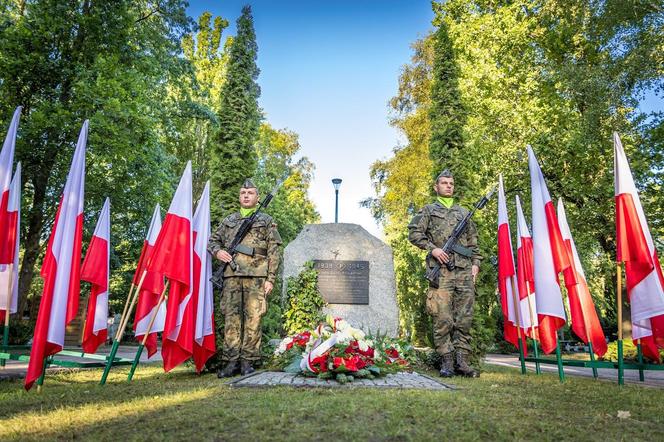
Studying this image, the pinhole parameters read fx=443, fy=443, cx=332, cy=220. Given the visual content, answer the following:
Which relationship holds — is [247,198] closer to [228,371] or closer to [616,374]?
[228,371]

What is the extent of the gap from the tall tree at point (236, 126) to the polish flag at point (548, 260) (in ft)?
13.2

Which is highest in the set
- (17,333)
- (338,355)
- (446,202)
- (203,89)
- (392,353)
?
(203,89)

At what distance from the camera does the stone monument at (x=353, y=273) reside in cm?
690

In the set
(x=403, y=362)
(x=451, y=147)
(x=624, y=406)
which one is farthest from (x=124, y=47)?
(x=624, y=406)

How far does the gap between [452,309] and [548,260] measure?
4.03 ft

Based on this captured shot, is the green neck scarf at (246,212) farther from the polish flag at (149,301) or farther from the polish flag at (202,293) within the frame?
the polish flag at (149,301)

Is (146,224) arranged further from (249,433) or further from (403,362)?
(249,433)

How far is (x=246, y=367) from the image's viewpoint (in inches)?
208

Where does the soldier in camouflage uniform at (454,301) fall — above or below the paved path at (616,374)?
above

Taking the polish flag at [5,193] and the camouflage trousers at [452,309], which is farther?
the camouflage trousers at [452,309]

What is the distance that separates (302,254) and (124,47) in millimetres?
8604

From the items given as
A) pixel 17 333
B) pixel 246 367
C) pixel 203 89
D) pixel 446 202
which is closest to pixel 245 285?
pixel 246 367

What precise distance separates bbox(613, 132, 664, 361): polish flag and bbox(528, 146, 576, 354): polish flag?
601mm

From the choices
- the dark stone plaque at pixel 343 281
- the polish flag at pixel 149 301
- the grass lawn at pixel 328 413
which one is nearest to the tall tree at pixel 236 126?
the polish flag at pixel 149 301
